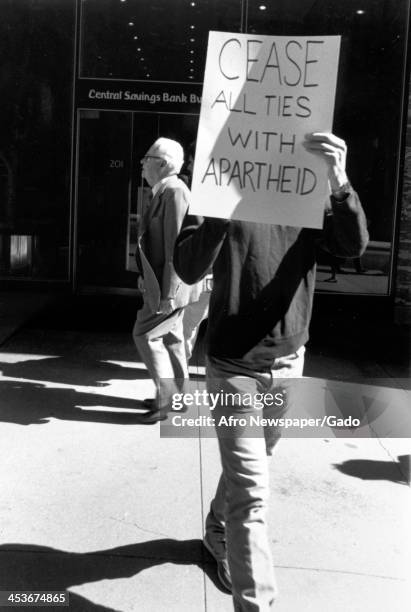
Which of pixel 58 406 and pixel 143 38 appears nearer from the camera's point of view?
pixel 58 406

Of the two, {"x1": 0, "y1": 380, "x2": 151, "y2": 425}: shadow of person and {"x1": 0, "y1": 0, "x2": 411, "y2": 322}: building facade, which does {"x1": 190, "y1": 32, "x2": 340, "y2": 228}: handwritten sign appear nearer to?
{"x1": 0, "y1": 380, "x2": 151, "y2": 425}: shadow of person

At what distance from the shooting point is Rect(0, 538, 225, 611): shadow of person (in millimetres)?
3195

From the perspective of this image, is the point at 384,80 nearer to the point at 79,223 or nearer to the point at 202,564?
the point at 79,223

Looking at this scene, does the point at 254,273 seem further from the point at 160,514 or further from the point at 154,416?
the point at 154,416

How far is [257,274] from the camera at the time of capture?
282 cm

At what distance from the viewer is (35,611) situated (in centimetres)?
300

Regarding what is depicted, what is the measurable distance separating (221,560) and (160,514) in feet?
1.95

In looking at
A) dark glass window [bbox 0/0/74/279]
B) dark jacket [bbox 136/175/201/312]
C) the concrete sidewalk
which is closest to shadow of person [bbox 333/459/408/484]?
the concrete sidewalk

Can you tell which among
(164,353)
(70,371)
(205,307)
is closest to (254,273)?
(164,353)

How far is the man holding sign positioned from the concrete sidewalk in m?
0.49

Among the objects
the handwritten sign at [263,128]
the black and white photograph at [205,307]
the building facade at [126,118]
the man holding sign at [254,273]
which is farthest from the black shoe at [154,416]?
the building facade at [126,118]

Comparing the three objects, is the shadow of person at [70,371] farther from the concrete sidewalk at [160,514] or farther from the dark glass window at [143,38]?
the dark glass window at [143,38]

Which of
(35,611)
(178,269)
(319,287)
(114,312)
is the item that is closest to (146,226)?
(178,269)

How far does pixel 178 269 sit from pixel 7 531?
4.98 feet
